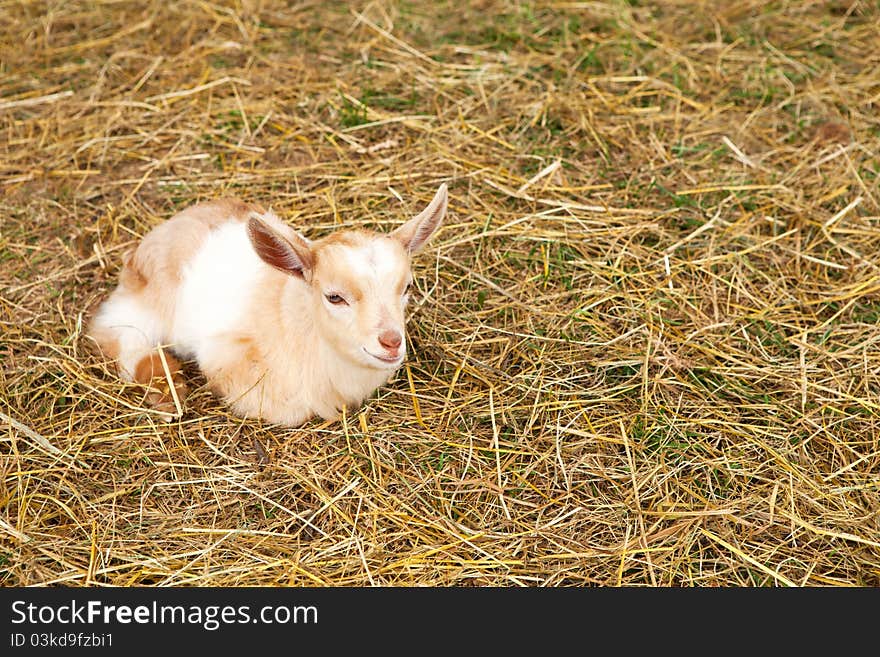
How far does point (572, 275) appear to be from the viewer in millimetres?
4492

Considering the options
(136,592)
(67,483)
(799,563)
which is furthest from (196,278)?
(799,563)

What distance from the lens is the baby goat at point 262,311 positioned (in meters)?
3.47

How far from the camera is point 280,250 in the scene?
11.6ft

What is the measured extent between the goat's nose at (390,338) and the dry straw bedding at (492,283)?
522 mm

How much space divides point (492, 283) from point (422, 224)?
80 centimetres

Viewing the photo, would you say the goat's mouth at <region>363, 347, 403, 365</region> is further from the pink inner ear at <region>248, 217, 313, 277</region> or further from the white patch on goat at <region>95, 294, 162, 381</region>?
the white patch on goat at <region>95, 294, 162, 381</region>

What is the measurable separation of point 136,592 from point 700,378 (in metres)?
2.32

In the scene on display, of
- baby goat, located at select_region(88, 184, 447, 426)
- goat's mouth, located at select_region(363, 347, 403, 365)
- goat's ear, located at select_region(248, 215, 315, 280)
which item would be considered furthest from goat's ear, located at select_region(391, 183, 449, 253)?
goat's mouth, located at select_region(363, 347, 403, 365)

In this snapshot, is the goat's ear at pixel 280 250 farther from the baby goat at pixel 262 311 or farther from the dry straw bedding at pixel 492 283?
the dry straw bedding at pixel 492 283

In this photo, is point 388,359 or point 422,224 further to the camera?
point 422,224

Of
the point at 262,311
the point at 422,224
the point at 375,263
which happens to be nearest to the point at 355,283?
the point at 375,263

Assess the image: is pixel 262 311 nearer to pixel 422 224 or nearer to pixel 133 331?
pixel 133 331

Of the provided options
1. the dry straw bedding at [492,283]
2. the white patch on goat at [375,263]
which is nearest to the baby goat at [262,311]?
the white patch on goat at [375,263]

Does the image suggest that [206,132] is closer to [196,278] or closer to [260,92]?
[260,92]
